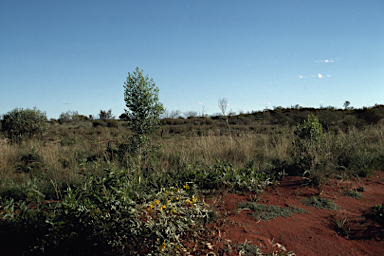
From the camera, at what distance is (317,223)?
3.55 meters

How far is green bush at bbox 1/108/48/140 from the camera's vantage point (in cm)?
1309

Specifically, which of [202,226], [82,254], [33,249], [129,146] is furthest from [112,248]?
[129,146]

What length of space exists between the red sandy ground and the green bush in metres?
12.4

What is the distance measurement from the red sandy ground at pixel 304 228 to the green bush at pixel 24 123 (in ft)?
40.8

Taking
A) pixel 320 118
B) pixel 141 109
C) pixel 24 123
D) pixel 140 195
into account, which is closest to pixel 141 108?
pixel 141 109

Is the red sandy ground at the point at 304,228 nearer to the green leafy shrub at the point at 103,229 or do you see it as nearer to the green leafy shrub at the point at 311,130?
the green leafy shrub at the point at 103,229

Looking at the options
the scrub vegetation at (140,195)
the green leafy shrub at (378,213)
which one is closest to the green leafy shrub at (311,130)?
the scrub vegetation at (140,195)

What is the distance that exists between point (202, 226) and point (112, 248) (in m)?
1.02

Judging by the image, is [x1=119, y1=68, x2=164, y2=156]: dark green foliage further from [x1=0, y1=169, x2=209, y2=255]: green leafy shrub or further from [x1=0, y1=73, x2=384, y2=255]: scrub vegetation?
[x1=0, y1=169, x2=209, y2=255]: green leafy shrub

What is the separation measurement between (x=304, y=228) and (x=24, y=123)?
1386 centimetres

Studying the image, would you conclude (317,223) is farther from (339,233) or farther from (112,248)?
(112,248)

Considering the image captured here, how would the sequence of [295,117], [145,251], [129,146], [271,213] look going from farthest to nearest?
[295,117] < [129,146] < [271,213] < [145,251]

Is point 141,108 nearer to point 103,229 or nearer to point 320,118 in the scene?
point 103,229

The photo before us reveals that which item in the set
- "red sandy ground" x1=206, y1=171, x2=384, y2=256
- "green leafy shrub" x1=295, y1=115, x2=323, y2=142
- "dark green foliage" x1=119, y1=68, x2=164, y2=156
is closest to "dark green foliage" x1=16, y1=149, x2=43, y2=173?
"dark green foliage" x1=119, y1=68, x2=164, y2=156
